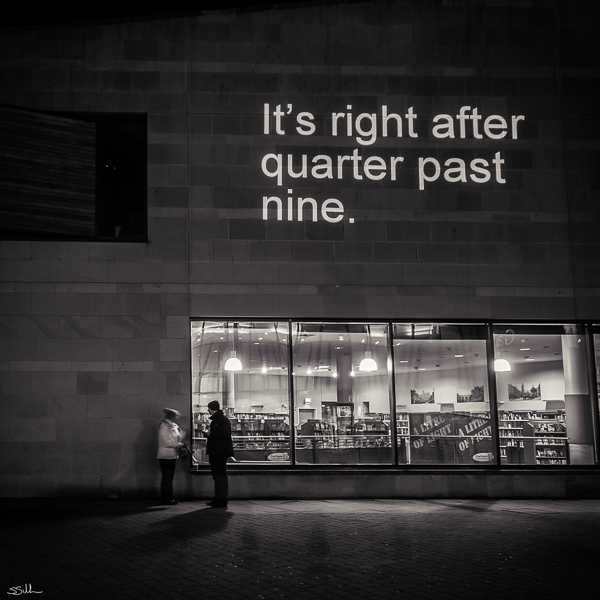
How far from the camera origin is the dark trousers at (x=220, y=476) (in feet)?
42.5

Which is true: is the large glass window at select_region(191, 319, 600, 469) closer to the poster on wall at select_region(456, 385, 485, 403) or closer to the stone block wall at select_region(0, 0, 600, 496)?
the poster on wall at select_region(456, 385, 485, 403)

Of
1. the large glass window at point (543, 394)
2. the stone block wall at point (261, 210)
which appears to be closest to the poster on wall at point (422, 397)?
the large glass window at point (543, 394)

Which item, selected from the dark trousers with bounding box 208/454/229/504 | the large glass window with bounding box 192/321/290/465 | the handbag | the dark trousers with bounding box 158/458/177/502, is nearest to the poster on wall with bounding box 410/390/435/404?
the large glass window with bounding box 192/321/290/465

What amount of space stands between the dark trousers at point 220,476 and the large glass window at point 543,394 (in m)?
5.71

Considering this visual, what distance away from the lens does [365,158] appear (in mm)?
15391

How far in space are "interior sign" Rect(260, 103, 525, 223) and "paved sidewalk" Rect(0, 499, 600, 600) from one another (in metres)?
5.96

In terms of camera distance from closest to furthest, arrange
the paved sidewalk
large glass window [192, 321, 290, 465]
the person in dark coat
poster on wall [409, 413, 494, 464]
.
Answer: the paved sidewalk, the person in dark coat, large glass window [192, 321, 290, 465], poster on wall [409, 413, 494, 464]

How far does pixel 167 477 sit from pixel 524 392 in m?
7.31

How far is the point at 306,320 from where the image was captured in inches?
588

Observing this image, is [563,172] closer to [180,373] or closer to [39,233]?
[180,373]

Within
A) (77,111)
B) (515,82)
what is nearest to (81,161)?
(77,111)

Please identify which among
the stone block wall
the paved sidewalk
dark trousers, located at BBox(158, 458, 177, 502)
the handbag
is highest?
the stone block wall

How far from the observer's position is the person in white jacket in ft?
43.7

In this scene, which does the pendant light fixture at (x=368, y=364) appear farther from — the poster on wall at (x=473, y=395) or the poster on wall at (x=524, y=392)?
the poster on wall at (x=524, y=392)
